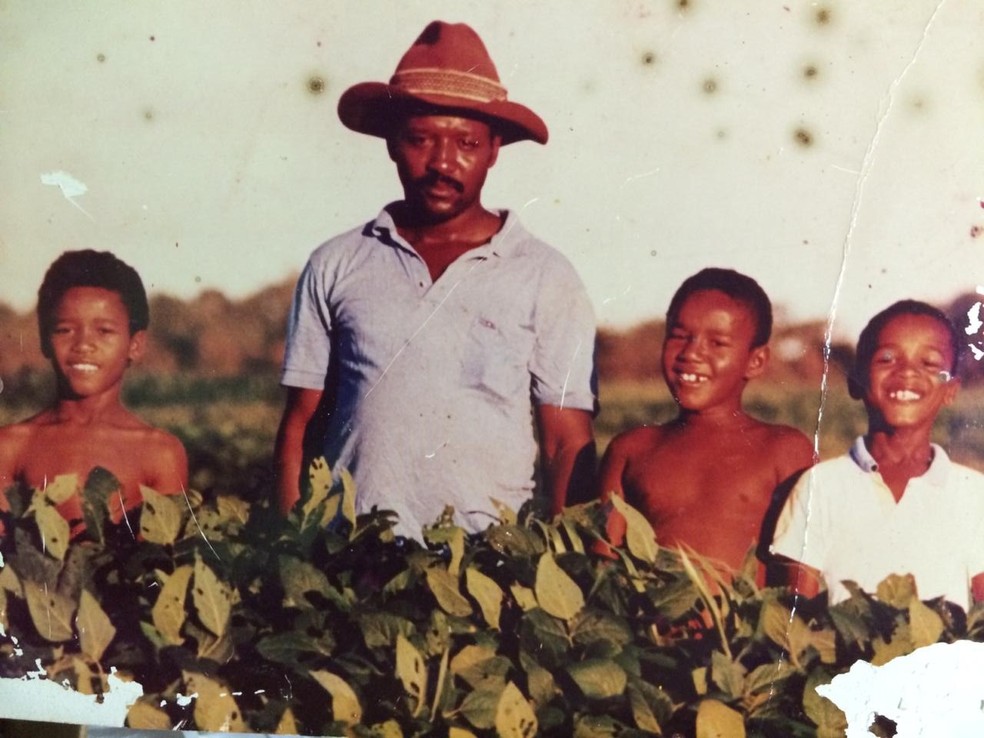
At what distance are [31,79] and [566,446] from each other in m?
1.57

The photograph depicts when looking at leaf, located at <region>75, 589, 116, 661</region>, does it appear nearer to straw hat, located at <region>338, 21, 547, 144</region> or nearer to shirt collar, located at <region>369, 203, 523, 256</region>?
shirt collar, located at <region>369, 203, 523, 256</region>

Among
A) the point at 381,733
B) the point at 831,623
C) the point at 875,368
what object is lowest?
the point at 381,733

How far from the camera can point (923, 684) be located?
10.0 feet

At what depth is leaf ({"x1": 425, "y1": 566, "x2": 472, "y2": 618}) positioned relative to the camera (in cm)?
310

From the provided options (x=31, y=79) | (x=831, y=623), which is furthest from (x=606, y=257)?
(x=31, y=79)

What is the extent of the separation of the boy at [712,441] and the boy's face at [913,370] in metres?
0.21

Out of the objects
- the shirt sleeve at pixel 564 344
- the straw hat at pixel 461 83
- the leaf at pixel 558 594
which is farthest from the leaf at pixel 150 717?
the straw hat at pixel 461 83

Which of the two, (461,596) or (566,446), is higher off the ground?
(566,446)

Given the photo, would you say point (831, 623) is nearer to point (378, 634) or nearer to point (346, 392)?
point (378, 634)

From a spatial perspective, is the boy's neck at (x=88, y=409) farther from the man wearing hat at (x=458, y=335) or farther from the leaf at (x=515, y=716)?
Answer: the leaf at (x=515, y=716)

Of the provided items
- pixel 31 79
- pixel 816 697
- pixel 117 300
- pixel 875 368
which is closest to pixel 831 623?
pixel 816 697

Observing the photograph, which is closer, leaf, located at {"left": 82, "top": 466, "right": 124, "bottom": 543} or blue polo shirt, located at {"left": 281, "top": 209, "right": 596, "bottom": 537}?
blue polo shirt, located at {"left": 281, "top": 209, "right": 596, "bottom": 537}

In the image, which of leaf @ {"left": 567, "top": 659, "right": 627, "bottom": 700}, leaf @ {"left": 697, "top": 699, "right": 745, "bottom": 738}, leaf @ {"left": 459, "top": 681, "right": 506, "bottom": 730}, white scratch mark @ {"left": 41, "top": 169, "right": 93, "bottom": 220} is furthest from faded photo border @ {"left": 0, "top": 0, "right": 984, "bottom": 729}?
leaf @ {"left": 697, "top": 699, "right": 745, "bottom": 738}

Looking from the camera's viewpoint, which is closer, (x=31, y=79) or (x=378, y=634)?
(x=378, y=634)
